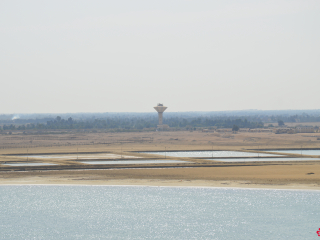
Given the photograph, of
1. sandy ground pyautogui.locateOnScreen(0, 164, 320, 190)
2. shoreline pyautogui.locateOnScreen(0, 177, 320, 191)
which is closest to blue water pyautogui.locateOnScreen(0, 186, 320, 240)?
shoreline pyautogui.locateOnScreen(0, 177, 320, 191)

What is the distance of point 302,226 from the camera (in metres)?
31.0

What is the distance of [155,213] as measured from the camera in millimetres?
34781

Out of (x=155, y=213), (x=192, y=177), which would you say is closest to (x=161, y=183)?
(x=192, y=177)

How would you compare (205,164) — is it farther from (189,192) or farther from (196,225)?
(196,225)

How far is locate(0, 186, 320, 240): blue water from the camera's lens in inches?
1177

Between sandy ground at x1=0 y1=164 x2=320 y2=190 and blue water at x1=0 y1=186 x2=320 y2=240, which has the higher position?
sandy ground at x1=0 y1=164 x2=320 y2=190

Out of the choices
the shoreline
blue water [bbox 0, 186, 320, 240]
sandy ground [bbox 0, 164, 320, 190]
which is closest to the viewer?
blue water [bbox 0, 186, 320, 240]

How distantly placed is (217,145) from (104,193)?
57.4 metres

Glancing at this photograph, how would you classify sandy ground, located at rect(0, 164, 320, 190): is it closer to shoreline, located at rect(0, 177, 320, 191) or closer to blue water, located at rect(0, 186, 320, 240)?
shoreline, located at rect(0, 177, 320, 191)

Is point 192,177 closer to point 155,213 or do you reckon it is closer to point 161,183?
point 161,183

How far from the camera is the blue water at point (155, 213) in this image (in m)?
29.9

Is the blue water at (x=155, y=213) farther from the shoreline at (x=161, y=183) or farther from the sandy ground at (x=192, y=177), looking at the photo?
the sandy ground at (x=192, y=177)

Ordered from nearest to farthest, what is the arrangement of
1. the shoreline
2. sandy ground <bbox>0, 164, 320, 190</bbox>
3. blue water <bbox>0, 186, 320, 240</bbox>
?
blue water <bbox>0, 186, 320, 240</bbox>, the shoreline, sandy ground <bbox>0, 164, 320, 190</bbox>

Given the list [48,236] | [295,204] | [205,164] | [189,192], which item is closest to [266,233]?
[295,204]
